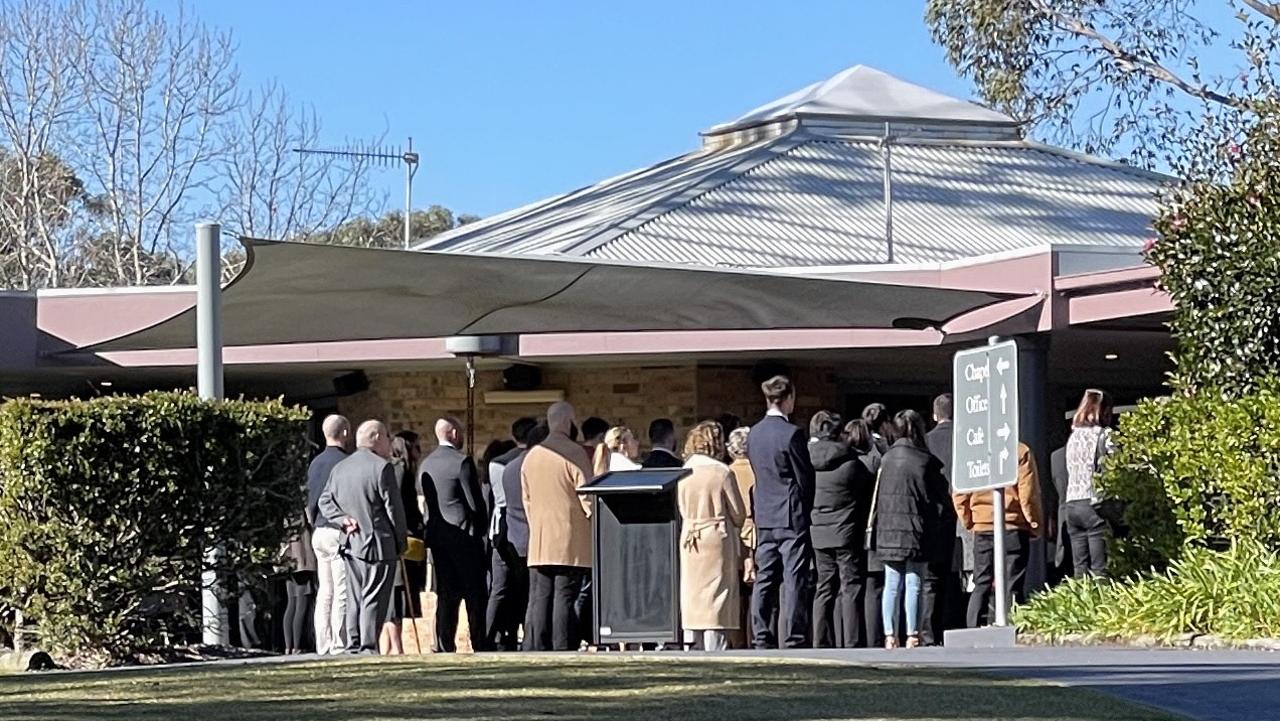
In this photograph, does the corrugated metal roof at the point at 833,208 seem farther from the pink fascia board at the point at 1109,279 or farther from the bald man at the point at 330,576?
the bald man at the point at 330,576

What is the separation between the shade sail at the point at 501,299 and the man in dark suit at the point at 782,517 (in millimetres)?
1337

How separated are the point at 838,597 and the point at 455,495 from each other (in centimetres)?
248

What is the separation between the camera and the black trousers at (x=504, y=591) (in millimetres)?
13648

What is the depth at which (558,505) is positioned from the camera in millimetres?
12719

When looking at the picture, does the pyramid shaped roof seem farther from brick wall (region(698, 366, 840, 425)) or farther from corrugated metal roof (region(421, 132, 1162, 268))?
brick wall (region(698, 366, 840, 425))

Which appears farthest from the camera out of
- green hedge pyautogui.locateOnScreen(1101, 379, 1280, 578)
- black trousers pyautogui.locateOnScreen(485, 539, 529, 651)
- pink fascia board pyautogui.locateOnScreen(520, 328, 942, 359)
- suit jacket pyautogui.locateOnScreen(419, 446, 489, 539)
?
pink fascia board pyautogui.locateOnScreen(520, 328, 942, 359)

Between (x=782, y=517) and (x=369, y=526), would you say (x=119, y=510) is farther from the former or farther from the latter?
(x=782, y=517)

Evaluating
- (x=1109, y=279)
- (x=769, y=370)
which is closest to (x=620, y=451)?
(x=1109, y=279)

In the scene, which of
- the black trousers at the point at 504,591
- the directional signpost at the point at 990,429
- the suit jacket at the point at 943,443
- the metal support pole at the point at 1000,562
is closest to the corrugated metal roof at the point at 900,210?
the suit jacket at the point at 943,443

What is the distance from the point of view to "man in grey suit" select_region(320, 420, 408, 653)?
1213 centimetres

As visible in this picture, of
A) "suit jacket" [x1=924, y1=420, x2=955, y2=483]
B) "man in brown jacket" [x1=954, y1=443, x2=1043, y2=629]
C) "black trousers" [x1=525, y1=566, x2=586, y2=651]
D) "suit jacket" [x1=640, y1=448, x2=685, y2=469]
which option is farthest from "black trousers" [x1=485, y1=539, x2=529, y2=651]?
"man in brown jacket" [x1=954, y1=443, x2=1043, y2=629]

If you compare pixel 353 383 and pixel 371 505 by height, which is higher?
pixel 353 383

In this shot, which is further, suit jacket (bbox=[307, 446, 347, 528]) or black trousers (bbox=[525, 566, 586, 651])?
suit jacket (bbox=[307, 446, 347, 528])

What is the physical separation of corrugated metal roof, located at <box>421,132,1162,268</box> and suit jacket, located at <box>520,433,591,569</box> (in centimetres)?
675
